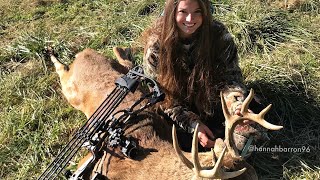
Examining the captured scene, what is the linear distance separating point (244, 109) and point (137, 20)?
130 inches

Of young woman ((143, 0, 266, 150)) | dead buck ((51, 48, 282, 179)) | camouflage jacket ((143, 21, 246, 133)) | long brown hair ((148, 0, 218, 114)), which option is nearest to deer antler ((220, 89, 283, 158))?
dead buck ((51, 48, 282, 179))

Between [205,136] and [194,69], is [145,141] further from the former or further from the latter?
[194,69]

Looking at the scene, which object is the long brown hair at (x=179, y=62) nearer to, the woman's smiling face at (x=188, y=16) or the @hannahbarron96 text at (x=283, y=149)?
the woman's smiling face at (x=188, y=16)

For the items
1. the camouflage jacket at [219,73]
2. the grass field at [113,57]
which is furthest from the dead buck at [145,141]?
the grass field at [113,57]

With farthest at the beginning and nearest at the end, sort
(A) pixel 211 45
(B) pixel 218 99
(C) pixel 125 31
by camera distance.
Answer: (C) pixel 125 31 < (B) pixel 218 99 < (A) pixel 211 45

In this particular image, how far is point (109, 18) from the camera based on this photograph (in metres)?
6.42

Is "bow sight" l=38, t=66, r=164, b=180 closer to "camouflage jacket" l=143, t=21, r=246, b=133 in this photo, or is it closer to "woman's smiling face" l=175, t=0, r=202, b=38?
"camouflage jacket" l=143, t=21, r=246, b=133

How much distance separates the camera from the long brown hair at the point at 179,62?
3.84 metres

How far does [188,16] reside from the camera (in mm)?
3715

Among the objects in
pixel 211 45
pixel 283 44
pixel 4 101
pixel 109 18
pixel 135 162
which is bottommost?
pixel 4 101

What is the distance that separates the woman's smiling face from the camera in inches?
145

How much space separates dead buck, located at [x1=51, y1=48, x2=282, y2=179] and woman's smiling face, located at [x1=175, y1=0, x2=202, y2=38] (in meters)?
0.77

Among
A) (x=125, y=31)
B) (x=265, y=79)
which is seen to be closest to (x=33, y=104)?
(x=125, y=31)

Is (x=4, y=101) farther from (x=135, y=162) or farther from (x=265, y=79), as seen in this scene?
(x=265, y=79)
